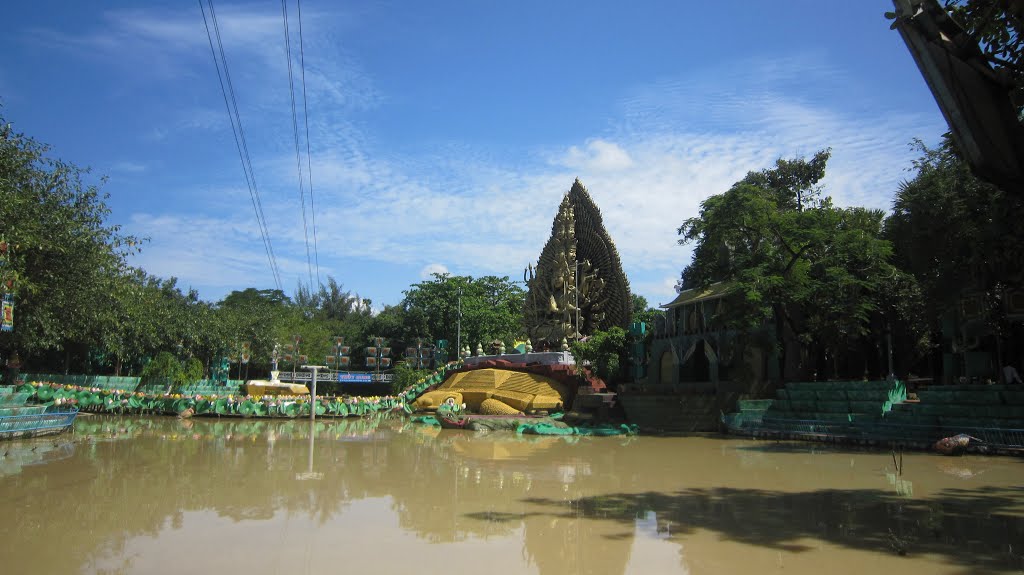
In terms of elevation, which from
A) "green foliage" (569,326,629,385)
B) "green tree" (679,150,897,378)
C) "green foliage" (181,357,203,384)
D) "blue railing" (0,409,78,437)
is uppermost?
"green tree" (679,150,897,378)

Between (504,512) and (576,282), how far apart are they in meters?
26.8

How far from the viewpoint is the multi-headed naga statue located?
34.1 metres

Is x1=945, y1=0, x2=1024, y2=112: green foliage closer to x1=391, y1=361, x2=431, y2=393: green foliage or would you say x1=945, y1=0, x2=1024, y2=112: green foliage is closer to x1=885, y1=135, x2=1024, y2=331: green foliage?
x1=885, y1=135, x2=1024, y2=331: green foliage

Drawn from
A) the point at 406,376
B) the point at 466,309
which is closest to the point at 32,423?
the point at 406,376

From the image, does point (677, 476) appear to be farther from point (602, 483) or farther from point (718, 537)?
point (718, 537)

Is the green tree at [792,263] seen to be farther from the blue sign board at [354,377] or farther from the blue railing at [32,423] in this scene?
the blue sign board at [354,377]

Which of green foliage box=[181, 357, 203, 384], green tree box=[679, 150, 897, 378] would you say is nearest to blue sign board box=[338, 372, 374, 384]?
green foliage box=[181, 357, 203, 384]

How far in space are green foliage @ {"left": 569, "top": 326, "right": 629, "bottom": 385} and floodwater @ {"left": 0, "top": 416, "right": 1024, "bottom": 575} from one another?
1338cm

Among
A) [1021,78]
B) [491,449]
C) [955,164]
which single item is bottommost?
[491,449]

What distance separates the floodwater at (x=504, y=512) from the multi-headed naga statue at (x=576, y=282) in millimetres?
18098

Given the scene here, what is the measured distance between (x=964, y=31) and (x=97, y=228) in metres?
26.0

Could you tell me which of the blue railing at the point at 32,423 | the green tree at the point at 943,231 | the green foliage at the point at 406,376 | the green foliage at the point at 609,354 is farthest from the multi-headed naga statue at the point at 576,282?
the blue railing at the point at 32,423

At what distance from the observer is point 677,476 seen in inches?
488

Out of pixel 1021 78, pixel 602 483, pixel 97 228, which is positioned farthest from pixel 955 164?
pixel 97 228
